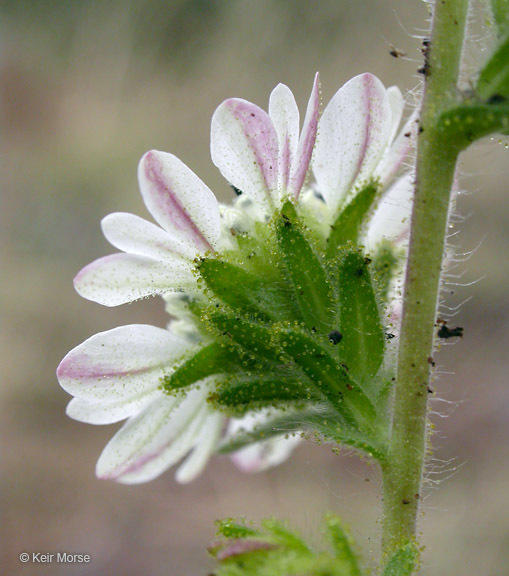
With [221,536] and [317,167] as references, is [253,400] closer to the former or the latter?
[221,536]

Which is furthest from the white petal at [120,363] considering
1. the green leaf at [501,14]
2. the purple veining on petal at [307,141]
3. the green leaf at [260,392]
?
the green leaf at [501,14]

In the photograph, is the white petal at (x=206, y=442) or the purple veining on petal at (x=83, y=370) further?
the white petal at (x=206, y=442)

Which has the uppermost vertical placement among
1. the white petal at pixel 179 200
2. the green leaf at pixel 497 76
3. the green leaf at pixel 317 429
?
the white petal at pixel 179 200

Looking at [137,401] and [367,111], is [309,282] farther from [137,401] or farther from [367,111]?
[137,401]

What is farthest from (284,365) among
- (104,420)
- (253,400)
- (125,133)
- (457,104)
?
(125,133)

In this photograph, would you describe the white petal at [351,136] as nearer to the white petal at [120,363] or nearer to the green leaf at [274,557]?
the white petal at [120,363]

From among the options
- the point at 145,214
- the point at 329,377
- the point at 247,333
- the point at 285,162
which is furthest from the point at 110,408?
the point at 145,214
